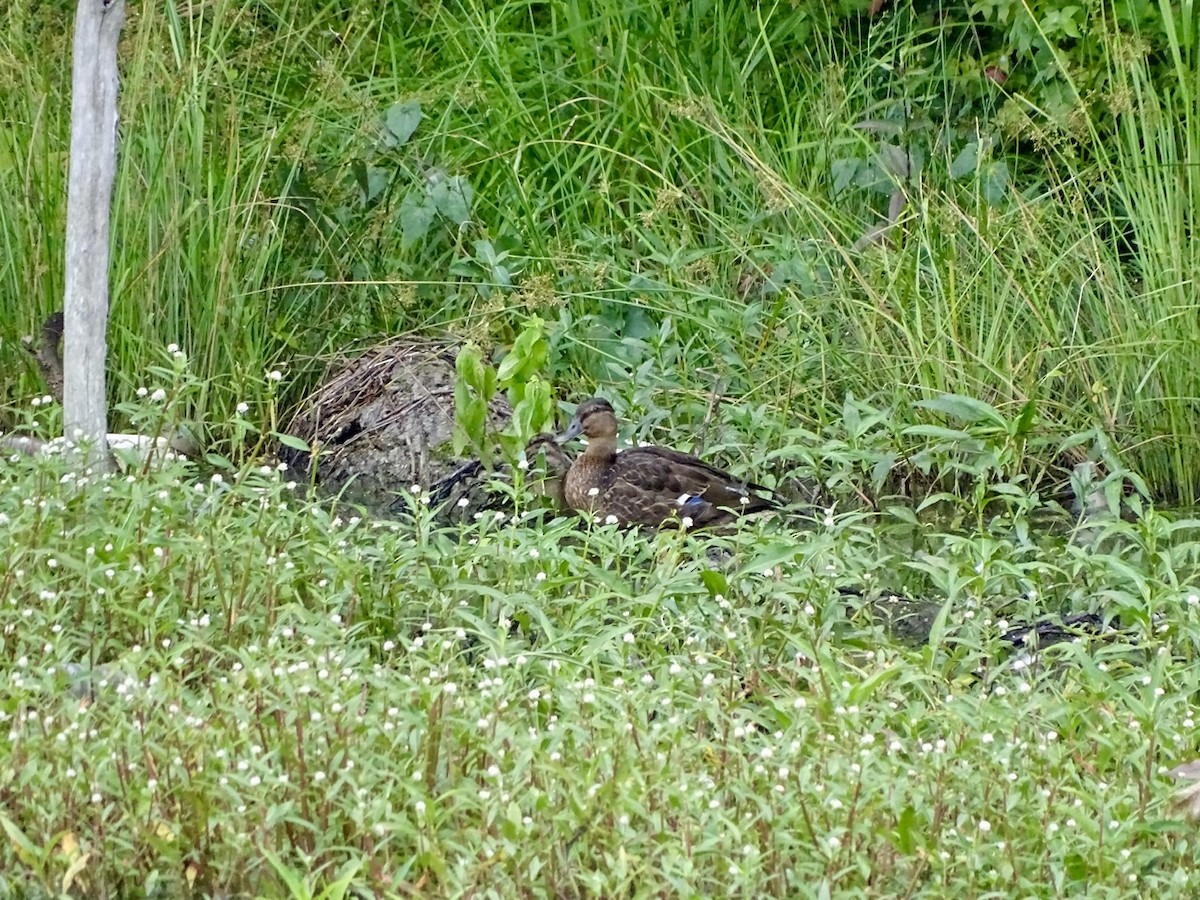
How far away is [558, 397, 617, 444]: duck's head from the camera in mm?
6668

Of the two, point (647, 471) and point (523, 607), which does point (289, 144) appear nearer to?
point (647, 471)

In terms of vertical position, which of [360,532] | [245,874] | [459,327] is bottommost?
[459,327]

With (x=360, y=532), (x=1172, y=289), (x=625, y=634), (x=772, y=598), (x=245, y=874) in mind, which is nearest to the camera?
(x=245, y=874)

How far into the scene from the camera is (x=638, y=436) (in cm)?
710

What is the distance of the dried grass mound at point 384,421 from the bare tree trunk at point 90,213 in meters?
1.70

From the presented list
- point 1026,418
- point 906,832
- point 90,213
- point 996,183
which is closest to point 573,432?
point 1026,418

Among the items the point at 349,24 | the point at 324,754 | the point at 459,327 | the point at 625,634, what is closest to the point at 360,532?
the point at 625,634

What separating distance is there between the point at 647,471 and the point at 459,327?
1.82 m

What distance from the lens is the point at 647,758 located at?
3.40 metres

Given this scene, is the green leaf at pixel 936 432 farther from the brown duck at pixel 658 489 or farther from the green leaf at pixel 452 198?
the green leaf at pixel 452 198

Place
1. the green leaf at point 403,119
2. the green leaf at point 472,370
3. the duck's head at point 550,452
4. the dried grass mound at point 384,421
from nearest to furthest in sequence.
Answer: the green leaf at point 472,370 < the duck's head at point 550,452 < the dried grass mound at point 384,421 < the green leaf at point 403,119

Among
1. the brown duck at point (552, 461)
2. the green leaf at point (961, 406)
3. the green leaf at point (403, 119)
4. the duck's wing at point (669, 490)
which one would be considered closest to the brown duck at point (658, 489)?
the duck's wing at point (669, 490)

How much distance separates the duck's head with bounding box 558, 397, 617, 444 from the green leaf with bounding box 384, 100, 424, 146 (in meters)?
1.85

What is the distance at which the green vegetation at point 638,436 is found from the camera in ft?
10.9
